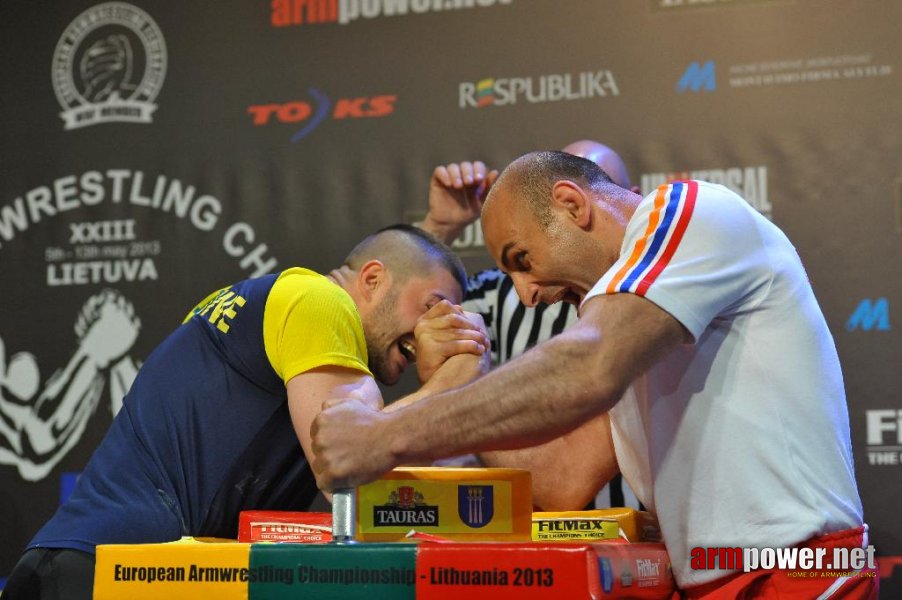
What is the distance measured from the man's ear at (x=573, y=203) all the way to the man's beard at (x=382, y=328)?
766mm

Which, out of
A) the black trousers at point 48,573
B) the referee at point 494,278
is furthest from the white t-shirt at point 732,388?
the referee at point 494,278

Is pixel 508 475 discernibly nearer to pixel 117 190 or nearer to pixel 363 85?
pixel 363 85

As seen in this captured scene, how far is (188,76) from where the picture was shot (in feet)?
12.0

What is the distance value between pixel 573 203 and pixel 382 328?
0.81 m

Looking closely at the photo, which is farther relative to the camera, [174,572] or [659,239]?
[659,239]

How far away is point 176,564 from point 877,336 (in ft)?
7.97

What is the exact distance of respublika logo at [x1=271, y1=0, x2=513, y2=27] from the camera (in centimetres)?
348

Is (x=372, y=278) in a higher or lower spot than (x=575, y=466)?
higher

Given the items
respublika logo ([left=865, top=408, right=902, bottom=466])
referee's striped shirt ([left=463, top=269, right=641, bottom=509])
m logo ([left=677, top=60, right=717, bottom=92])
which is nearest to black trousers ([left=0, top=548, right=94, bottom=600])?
referee's striped shirt ([left=463, top=269, right=641, bottom=509])

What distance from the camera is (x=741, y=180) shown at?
3139mm

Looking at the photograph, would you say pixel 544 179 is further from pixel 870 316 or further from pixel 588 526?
pixel 870 316

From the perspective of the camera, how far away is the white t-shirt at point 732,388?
1.26m

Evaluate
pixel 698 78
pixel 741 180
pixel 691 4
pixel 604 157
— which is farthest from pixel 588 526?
pixel 691 4

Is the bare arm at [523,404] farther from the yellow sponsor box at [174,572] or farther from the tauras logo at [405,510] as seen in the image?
the yellow sponsor box at [174,572]
